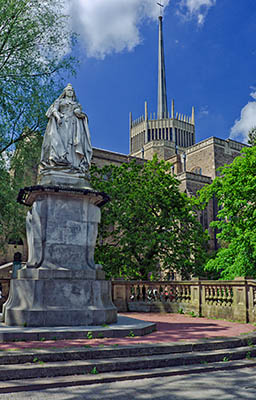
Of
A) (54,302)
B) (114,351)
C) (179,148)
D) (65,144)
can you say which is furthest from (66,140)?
(179,148)

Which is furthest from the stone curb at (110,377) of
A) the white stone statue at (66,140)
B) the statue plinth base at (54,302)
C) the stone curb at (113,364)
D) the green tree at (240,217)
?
the green tree at (240,217)

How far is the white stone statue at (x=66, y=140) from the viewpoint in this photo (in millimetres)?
9539

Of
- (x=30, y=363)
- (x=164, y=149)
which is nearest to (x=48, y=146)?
(x=30, y=363)

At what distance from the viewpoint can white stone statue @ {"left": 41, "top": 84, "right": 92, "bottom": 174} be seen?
9.54 meters

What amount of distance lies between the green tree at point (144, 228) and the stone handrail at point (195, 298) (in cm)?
321

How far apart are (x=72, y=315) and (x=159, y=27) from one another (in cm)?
10805

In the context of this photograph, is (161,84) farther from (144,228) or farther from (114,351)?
(114,351)

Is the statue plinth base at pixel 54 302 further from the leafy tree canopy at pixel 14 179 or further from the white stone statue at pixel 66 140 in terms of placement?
the leafy tree canopy at pixel 14 179

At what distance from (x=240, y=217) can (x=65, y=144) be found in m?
10.6

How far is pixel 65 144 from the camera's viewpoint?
31.7ft

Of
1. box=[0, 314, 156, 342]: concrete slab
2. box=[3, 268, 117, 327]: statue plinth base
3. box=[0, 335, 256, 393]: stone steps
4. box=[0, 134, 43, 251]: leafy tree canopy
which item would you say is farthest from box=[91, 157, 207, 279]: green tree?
box=[0, 335, 256, 393]: stone steps

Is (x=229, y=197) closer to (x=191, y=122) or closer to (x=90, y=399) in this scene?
(x=90, y=399)

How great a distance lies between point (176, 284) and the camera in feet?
48.8

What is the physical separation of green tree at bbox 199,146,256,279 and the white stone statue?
28.6 ft
